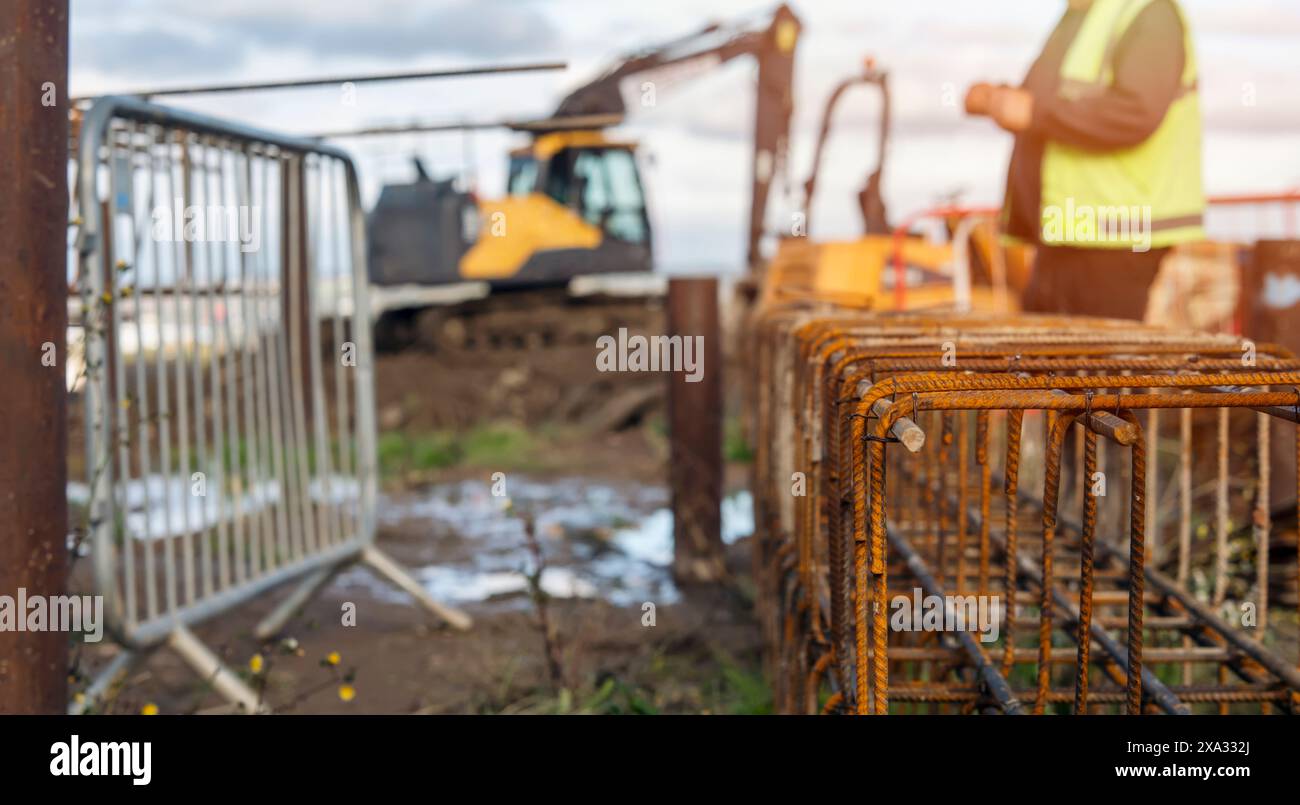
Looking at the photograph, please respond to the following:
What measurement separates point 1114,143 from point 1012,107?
32 cm

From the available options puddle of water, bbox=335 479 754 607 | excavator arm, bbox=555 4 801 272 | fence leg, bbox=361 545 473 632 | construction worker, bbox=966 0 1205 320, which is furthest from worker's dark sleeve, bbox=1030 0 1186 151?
excavator arm, bbox=555 4 801 272

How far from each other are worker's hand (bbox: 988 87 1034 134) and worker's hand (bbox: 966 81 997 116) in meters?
0.01

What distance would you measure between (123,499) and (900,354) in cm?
194

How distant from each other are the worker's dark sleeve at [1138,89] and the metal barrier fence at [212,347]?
238 centimetres

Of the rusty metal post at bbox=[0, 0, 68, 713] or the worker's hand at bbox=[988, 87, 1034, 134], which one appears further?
the worker's hand at bbox=[988, 87, 1034, 134]

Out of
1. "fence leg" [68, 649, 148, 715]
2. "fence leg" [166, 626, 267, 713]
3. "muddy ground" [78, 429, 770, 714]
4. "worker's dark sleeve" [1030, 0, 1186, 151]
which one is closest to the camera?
"fence leg" [68, 649, 148, 715]

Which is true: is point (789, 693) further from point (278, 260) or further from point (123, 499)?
point (278, 260)

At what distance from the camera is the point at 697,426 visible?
5508mm

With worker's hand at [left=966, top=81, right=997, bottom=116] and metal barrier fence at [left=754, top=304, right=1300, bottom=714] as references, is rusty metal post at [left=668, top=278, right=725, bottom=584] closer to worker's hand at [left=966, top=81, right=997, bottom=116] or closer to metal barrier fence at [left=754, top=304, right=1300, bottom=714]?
metal barrier fence at [left=754, top=304, right=1300, bottom=714]

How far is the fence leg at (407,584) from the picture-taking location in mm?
4570

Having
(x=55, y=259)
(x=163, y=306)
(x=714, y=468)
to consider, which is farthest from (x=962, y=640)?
(x=714, y=468)

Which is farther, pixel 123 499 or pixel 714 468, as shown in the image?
pixel 714 468

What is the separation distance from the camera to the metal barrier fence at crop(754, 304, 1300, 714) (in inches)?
71.9

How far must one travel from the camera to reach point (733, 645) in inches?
183
